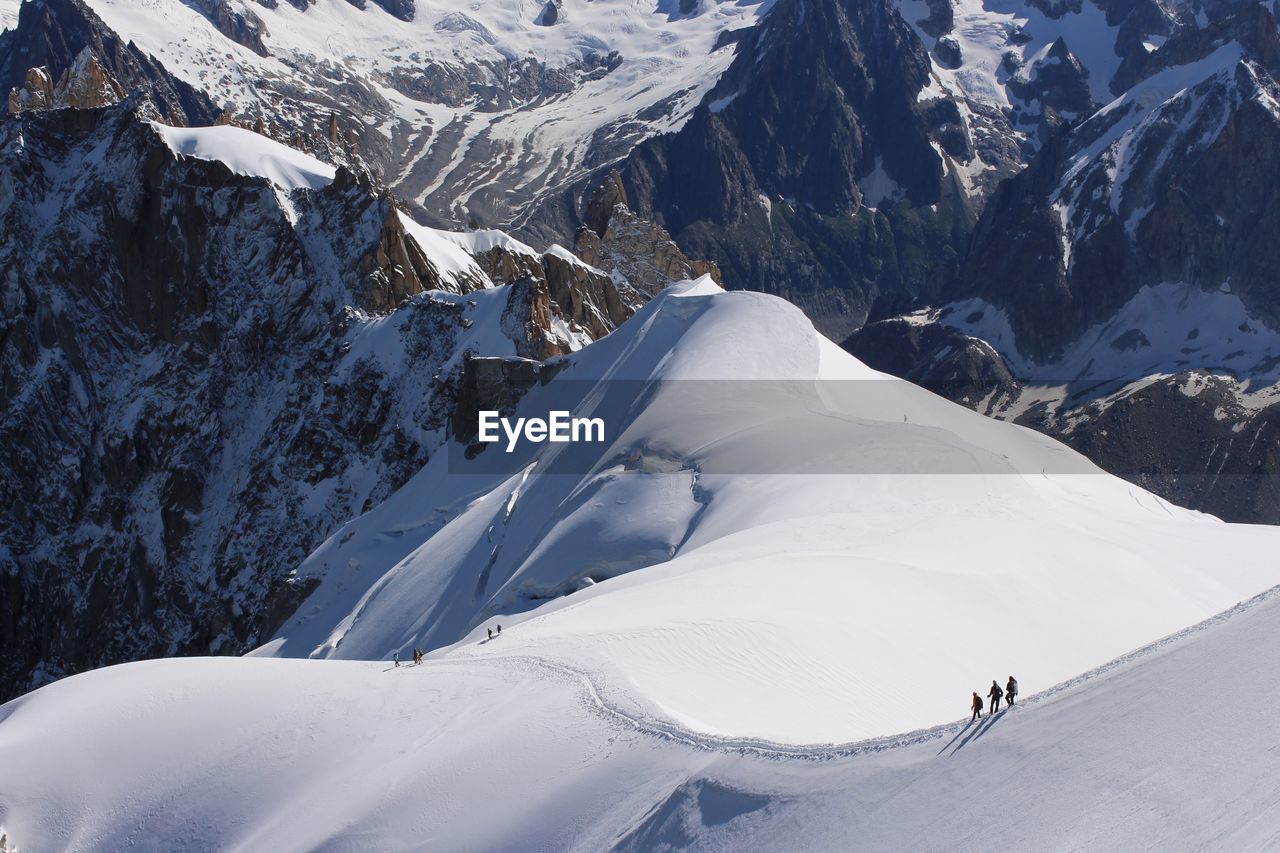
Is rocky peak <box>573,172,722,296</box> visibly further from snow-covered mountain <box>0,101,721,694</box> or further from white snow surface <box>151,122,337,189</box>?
white snow surface <box>151,122,337,189</box>

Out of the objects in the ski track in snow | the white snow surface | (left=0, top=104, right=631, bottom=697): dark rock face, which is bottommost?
(left=0, top=104, right=631, bottom=697): dark rock face

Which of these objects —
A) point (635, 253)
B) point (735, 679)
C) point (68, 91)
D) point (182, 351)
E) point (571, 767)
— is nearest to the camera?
point (571, 767)

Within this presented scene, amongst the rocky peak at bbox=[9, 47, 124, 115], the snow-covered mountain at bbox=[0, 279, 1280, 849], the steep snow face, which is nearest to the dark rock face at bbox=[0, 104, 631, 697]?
the rocky peak at bbox=[9, 47, 124, 115]

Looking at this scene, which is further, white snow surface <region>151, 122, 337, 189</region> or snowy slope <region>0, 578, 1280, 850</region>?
white snow surface <region>151, 122, 337, 189</region>

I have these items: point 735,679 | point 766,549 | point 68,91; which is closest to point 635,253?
point 68,91

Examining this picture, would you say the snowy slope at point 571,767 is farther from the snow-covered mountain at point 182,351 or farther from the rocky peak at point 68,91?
the rocky peak at point 68,91

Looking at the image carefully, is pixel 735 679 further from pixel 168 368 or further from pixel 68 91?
pixel 68 91

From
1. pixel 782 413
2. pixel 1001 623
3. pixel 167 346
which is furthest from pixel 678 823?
pixel 167 346
